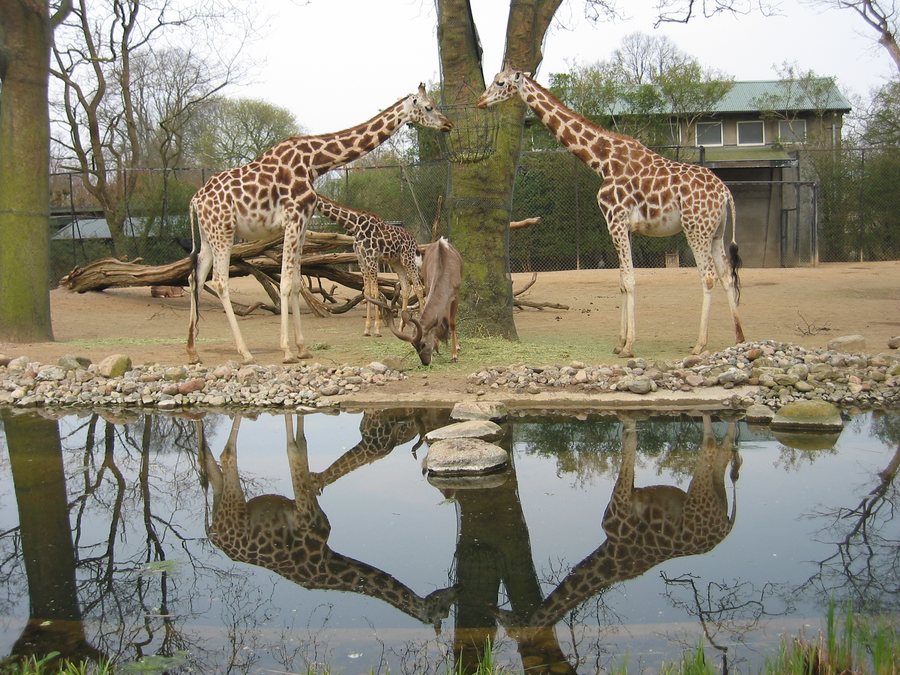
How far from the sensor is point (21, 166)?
11.9 meters

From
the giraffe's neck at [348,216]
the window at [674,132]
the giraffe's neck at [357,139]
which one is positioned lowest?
the giraffe's neck at [348,216]

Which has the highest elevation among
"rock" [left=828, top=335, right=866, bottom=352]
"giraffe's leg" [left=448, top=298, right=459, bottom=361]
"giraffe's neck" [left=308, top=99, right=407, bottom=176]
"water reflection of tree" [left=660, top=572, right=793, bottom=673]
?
"giraffe's neck" [left=308, top=99, right=407, bottom=176]

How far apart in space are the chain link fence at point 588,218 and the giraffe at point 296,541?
16747 mm

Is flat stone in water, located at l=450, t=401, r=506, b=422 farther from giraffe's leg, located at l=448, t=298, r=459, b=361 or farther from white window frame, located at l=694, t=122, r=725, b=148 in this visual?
white window frame, located at l=694, t=122, r=725, b=148

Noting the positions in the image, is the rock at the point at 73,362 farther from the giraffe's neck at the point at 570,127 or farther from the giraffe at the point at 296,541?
the giraffe's neck at the point at 570,127

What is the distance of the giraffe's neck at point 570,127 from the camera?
10.5 metres

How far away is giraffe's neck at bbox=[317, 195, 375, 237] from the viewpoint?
536 inches

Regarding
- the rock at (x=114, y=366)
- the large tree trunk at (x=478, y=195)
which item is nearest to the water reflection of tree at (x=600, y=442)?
the large tree trunk at (x=478, y=195)

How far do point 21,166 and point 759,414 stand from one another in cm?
968

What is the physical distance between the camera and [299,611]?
4297 mm

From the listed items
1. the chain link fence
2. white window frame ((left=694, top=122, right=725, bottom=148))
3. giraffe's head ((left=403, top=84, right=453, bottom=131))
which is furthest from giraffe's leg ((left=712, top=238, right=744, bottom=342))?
white window frame ((left=694, top=122, right=725, bottom=148))

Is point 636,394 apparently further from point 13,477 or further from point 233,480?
point 13,477

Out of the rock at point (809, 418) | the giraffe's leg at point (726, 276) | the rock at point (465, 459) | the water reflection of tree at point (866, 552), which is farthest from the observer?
the giraffe's leg at point (726, 276)

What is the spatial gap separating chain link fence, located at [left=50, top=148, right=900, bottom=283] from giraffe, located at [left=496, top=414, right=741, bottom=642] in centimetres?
1700
